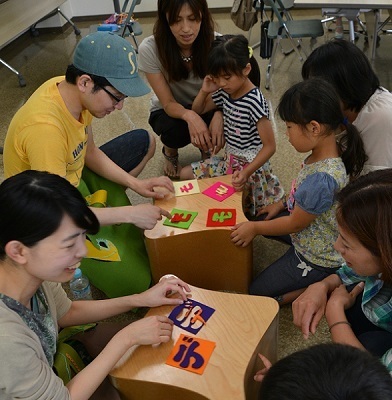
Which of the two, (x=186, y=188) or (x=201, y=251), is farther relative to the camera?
(x=186, y=188)

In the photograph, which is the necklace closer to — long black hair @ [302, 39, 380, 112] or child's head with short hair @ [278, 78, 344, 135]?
long black hair @ [302, 39, 380, 112]

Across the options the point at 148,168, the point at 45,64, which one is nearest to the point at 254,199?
the point at 148,168

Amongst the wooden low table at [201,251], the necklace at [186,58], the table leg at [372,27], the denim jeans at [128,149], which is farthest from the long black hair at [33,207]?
the table leg at [372,27]

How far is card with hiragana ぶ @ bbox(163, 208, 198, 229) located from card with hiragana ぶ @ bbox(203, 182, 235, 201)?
0.14m

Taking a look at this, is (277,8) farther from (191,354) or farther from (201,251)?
(191,354)

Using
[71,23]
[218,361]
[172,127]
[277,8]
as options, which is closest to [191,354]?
[218,361]

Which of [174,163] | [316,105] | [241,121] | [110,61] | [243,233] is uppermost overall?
[110,61]

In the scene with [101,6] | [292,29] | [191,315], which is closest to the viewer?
[191,315]

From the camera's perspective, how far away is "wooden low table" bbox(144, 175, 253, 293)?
1.74 m

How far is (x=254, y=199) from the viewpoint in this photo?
220 centimetres

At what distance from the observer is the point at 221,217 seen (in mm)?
1775

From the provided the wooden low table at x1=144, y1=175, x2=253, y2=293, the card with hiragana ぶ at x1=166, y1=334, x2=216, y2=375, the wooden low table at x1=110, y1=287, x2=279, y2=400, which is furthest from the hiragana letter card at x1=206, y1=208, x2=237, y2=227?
the card with hiragana ぶ at x1=166, y1=334, x2=216, y2=375

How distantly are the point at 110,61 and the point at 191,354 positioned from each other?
0.95 meters

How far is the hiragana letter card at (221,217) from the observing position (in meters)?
1.75
